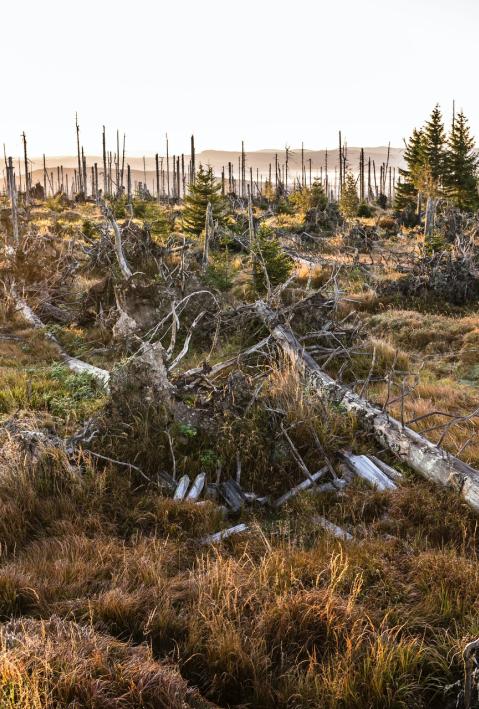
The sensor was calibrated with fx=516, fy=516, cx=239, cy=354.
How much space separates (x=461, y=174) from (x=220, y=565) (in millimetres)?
39320

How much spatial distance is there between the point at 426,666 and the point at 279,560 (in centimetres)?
105

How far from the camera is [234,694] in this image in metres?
2.58

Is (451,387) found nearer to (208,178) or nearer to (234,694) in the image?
(234,694)

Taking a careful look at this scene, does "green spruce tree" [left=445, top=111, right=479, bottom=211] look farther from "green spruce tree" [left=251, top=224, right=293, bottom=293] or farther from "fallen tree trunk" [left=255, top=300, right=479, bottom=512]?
"fallen tree trunk" [left=255, top=300, right=479, bottom=512]

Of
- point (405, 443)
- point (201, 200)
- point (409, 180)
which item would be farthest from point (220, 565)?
point (409, 180)

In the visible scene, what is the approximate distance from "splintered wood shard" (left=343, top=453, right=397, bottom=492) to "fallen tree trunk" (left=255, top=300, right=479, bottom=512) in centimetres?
36

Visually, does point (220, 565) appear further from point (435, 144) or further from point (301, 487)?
point (435, 144)

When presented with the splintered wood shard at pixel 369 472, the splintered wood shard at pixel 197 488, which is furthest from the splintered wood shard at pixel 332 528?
the splintered wood shard at pixel 197 488

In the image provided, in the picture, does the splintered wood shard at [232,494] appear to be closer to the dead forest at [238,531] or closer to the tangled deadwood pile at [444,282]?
the dead forest at [238,531]

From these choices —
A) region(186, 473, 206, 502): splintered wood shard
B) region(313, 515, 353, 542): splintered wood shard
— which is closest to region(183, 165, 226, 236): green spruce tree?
region(186, 473, 206, 502): splintered wood shard

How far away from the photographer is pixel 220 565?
3.28 meters

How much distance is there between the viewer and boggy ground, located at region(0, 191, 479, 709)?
248 cm

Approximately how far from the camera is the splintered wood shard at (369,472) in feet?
15.4

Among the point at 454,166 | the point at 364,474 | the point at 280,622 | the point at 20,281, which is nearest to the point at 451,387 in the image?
the point at 364,474
